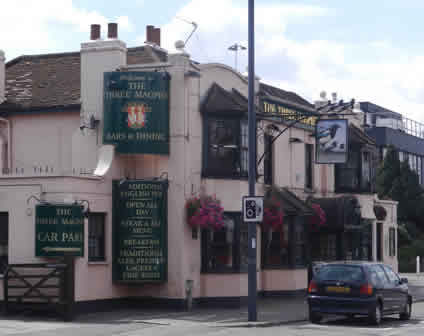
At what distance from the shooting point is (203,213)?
2592cm

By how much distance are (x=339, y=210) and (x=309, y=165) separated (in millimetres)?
2334

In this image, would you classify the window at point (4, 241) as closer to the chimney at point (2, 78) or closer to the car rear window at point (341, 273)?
the chimney at point (2, 78)

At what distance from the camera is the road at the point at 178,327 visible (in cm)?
2003

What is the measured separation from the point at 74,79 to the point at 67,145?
2.59 meters

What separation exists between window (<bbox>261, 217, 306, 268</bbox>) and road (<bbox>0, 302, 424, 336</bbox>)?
657 cm

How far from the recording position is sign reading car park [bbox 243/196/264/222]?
869 inches

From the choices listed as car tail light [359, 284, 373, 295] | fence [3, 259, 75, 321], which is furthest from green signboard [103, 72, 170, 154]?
car tail light [359, 284, 373, 295]

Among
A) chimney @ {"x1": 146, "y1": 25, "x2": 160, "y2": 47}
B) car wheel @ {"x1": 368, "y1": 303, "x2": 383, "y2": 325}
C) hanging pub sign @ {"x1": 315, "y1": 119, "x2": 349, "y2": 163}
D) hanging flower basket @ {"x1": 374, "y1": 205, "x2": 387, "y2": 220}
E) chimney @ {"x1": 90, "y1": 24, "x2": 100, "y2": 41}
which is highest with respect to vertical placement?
chimney @ {"x1": 146, "y1": 25, "x2": 160, "y2": 47}

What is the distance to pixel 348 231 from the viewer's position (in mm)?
34312

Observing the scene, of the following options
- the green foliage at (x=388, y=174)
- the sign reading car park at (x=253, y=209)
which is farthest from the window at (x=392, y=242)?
the green foliage at (x=388, y=174)

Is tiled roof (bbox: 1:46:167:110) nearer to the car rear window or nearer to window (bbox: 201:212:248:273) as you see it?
window (bbox: 201:212:248:273)

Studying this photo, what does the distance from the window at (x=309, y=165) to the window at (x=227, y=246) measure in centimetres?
653

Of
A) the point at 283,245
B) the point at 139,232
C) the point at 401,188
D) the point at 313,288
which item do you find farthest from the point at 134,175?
the point at 401,188

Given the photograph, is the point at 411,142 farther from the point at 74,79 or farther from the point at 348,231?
the point at 74,79
